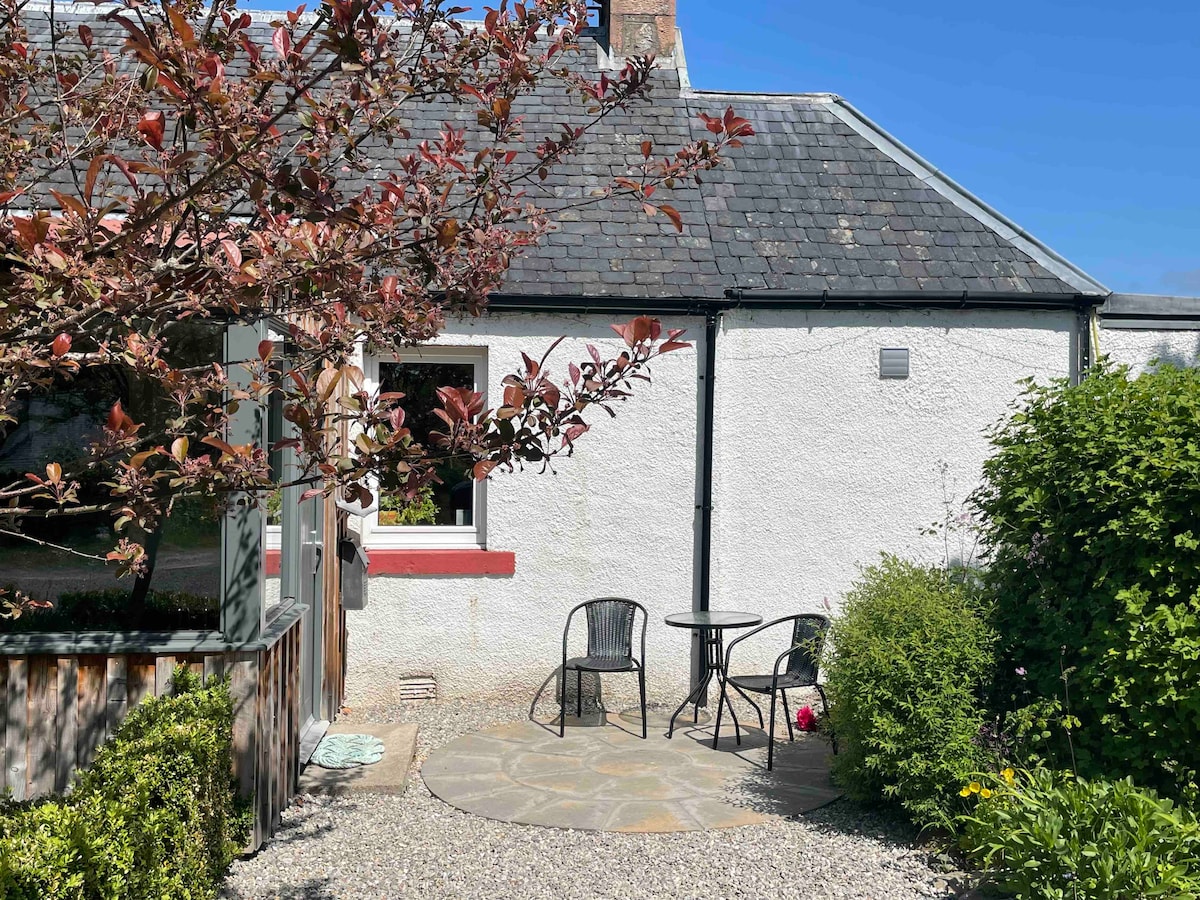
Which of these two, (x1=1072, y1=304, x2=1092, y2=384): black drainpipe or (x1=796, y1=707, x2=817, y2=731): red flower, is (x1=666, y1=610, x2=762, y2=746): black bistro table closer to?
(x1=796, y1=707, x2=817, y2=731): red flower

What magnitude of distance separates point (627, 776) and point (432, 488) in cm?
299

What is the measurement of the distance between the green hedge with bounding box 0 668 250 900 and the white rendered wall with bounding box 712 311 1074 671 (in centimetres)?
463

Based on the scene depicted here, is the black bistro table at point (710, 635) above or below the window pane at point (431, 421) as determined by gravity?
below

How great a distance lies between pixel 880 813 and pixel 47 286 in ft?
A: 16.5

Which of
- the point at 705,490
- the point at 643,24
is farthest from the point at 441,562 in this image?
the point at 643,24

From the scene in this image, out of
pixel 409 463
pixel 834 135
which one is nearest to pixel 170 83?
pixel 409 463

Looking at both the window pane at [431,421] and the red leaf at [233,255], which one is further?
the window pane at [431,421]

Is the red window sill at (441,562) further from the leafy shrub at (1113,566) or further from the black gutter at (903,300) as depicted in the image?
the leafy shrub at (1113,566)

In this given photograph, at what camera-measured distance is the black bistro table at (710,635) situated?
7.32 metres

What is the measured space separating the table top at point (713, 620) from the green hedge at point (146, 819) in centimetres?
327

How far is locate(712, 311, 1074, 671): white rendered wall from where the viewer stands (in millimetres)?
8578

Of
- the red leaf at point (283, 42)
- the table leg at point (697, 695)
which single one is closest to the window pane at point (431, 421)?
the table leg at point (697, 695)

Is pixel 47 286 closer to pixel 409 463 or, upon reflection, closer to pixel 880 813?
pixel 409 463

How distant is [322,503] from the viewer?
7.32 meters
